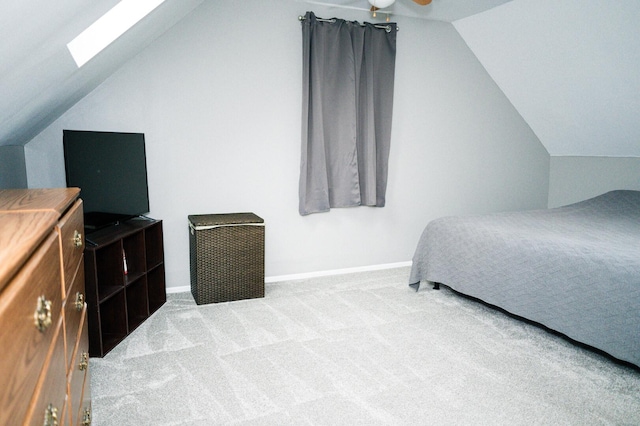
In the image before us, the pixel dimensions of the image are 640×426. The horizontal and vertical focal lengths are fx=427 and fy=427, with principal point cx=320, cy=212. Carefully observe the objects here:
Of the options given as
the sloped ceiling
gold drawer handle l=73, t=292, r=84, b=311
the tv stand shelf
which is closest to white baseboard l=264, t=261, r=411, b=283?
the tv stand shelf

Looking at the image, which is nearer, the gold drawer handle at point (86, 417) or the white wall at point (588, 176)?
the gold drawer handle at point (86, 417)

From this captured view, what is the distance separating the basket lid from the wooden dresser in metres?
1.53

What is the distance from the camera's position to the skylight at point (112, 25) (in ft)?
Result: 6.66

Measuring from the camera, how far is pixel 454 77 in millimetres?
3998

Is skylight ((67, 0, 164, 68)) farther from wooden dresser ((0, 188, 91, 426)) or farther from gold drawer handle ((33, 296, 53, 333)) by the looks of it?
gold drawer handle ((33, 296, 53, 333))

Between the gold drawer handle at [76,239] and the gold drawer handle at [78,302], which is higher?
the gold drawer handle at [76,239]

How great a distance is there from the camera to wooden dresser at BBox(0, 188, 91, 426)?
56 cm

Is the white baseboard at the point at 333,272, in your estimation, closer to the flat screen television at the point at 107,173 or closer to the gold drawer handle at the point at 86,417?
the flat screen television at the point at 107,173

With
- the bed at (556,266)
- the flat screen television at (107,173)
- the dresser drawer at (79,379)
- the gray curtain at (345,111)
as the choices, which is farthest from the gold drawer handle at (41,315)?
the gray curtain at (345,111)

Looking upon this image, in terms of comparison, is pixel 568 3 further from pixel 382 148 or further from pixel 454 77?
pixel 382 148

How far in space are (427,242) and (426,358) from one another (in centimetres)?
113

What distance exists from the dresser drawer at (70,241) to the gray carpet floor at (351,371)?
843 mm

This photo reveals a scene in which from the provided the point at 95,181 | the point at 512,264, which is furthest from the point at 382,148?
the point at 95,181

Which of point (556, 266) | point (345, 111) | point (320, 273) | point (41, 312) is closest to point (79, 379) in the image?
point (41, 312)
